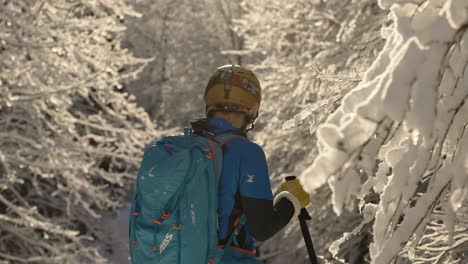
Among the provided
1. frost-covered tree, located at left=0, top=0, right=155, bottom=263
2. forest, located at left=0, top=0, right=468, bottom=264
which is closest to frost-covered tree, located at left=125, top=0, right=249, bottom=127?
forest, located at left=0, top=0, right=468, bottom=264

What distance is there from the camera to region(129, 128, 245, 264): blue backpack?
2803 mm

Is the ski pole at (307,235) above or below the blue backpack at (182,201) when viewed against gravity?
below

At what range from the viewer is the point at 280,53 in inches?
388

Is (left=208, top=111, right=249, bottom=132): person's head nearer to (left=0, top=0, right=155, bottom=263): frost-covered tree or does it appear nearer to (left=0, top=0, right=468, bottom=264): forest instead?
(left=0, top=0, right=468, bottom=264): forest

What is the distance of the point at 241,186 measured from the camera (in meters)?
2.85

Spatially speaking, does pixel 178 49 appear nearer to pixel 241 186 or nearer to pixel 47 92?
pixel 47 92

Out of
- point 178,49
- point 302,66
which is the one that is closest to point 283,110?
point 302,66

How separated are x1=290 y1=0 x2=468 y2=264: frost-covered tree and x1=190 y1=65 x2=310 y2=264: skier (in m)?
1.28

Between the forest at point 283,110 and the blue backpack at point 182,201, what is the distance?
1.61ft

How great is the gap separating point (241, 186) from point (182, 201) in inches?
10.1

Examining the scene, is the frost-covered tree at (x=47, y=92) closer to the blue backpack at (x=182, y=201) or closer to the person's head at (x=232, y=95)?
the person's head at (x=232, y=95)

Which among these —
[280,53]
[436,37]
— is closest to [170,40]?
[280,53]

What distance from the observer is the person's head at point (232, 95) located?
314 cm

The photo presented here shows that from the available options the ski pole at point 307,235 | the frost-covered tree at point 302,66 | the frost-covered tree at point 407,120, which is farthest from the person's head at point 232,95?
the frost-covered tree at point 302,66
